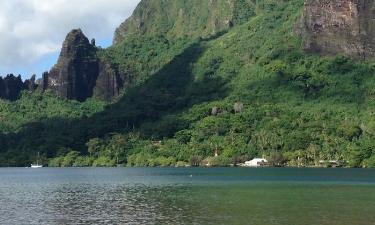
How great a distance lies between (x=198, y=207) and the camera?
3063 inches

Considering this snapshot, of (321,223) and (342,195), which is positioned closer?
(321,223)

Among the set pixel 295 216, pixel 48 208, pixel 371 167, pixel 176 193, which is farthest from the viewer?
pixel 371 167

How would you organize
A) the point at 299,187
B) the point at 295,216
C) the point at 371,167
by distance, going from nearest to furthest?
the point at 295,216 < the point at 299,187 < the point at 371,167

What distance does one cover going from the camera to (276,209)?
7475 cm

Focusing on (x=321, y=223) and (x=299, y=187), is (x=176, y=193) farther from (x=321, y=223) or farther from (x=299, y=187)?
(x=321, y=223)

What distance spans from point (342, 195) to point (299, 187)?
658 inches

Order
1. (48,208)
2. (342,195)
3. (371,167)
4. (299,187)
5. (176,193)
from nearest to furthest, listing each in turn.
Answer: (48,208) → (342,195) → (176,193) → (299,187) → (371,167)

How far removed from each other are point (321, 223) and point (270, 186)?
4994 cm

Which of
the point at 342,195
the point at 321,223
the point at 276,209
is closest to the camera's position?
the point at 321,223

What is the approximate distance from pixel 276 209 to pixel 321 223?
12093 millimetres

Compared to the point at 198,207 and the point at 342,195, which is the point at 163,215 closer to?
the point at 198,207

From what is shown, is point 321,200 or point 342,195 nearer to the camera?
point 321,200

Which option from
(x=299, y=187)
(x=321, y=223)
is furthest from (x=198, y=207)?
(x=299, y=187)

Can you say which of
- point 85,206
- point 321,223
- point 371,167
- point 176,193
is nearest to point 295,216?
point 321,223
